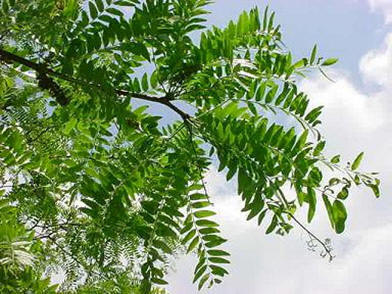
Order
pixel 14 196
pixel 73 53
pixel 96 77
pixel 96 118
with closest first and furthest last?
pixel 96 77 → pixel 73 53 → pixel 96 118 → pixel 14 196

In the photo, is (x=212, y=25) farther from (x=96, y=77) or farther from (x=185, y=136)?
(x=96, y=77)

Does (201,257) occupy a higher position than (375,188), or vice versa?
(375,188)

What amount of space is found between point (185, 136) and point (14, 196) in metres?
1.68

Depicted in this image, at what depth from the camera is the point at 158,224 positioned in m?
1.44

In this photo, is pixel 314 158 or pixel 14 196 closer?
pixel 314 158

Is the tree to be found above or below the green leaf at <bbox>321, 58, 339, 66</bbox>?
below

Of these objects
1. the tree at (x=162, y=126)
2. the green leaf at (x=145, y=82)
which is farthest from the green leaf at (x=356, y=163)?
the green leaf at (x=145, y=82)

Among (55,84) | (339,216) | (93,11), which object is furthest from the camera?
(55,84)

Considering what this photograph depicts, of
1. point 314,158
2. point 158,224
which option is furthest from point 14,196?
point 314,158

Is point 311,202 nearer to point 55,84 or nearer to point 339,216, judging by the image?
point 339,216

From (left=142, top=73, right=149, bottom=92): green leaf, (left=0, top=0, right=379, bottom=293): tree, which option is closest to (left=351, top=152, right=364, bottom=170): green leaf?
(left=0, top=0, right=379, bottom=293): tree

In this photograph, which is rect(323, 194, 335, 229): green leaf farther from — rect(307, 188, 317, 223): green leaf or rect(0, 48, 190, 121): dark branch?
rect(0, 48, 190, 121): dark branch

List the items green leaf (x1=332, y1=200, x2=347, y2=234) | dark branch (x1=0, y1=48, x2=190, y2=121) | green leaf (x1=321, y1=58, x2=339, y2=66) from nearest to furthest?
green leaf (x1=332, y1=200, x2=347, y2=234) → dark branch (x1=0, y1=48, x2=190, y2=121) → green leaf (x1=321, y1=58, x2=339, y2=66)

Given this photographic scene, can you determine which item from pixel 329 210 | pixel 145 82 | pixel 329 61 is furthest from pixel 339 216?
pixel 145 82
